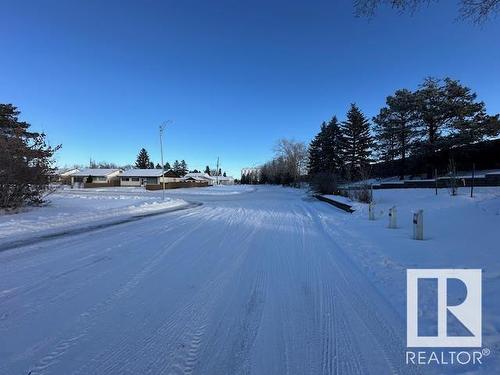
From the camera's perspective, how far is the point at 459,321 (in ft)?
14.7

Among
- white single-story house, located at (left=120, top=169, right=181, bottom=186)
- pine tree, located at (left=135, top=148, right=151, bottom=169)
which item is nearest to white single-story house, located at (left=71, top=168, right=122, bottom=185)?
white single-story house, located at (left=120, top=169, right=181, bottom=186)

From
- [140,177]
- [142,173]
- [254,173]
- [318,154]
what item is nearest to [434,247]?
[318,154]

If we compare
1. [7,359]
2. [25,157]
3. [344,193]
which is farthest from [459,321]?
[344,193]

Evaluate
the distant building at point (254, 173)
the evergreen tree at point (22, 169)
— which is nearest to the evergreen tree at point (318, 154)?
the evergreen tree at point (22, 169)

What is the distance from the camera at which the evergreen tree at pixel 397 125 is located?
39.6 m

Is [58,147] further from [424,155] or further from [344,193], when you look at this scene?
[424,155]

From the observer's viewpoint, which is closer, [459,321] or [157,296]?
[459,321]

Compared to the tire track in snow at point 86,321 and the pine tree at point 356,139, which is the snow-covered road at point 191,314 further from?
the pine tree at point 356,139

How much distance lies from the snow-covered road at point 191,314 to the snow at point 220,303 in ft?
0.06

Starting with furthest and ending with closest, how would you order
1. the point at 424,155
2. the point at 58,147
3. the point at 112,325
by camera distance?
1. the point at 424,155
2. the point at 58,147
3. the point at 112,325

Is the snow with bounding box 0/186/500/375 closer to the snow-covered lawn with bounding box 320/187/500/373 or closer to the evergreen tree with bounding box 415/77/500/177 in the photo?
the snow-covered lawn with bounding box 320/187/500/373

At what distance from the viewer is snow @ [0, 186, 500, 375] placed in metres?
3.51

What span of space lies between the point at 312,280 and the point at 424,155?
3500 cm

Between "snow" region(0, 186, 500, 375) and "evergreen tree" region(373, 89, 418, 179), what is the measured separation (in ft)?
106
